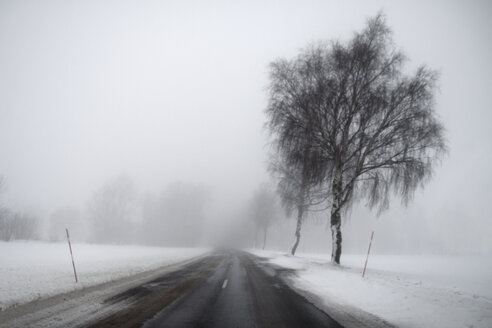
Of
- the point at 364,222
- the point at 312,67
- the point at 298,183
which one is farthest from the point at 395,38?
Answer: the point at 364,222

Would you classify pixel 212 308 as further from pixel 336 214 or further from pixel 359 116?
pixel 359 116

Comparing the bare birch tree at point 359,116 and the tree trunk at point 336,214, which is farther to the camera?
the tree trunk at point 336,214

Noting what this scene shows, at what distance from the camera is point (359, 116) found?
→ 15.0 meters

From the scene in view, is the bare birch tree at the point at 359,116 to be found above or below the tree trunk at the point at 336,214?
above

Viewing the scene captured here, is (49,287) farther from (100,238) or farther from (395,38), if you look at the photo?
(100,238)

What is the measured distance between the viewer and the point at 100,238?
53.6m

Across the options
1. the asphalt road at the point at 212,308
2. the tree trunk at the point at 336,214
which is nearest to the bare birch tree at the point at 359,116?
the tree trunk at the point at 336,214

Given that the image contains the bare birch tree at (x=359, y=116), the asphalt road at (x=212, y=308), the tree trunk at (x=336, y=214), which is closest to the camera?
the asphalt road at (x=212, y=308)

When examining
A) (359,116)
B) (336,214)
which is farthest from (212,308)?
(359,116)

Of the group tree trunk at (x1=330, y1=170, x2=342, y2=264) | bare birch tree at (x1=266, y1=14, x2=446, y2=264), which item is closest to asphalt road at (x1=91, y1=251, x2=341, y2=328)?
tree trunk at (x1=330, y1=170, x2=342, y2=264)

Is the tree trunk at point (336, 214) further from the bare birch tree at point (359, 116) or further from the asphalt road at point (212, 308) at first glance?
the asphalt road at point (212, 308)

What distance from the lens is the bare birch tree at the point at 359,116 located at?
45.0 ft

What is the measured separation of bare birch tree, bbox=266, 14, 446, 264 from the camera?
45.0 ft

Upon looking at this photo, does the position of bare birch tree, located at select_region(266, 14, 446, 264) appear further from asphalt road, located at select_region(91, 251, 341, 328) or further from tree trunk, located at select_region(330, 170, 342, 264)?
asphalt road, located at select_region(91, 251, 341, 328)
